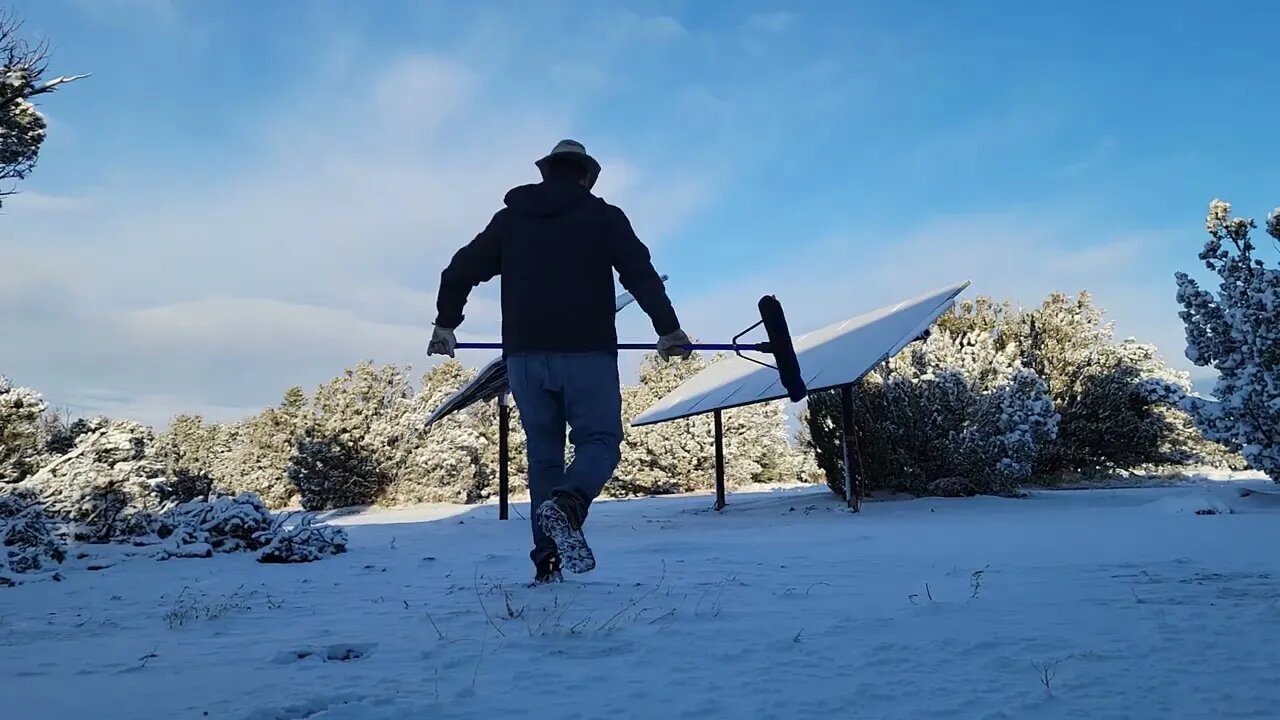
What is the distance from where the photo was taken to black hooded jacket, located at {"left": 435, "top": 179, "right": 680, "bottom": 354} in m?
3.01

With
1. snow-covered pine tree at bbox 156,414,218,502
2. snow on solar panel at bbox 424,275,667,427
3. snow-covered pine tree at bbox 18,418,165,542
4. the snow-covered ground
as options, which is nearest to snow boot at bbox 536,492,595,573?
the snow-covered ground

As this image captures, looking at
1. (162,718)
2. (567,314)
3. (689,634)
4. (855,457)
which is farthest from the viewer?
(855,457)

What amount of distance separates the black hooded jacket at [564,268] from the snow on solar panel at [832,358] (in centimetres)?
472

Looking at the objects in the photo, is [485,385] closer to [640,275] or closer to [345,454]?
[640,275]

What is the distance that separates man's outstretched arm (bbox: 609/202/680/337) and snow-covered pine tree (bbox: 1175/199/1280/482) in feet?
22.0

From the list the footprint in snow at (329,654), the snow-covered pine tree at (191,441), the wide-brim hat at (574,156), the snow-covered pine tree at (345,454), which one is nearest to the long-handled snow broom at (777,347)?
the wide-brim hat at (574,156)

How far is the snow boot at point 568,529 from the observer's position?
2545 mm

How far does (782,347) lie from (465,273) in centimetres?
151

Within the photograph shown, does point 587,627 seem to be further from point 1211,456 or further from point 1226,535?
point 1211,456

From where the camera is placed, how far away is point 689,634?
73.9 inches

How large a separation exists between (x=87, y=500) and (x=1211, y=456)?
60.6 ft

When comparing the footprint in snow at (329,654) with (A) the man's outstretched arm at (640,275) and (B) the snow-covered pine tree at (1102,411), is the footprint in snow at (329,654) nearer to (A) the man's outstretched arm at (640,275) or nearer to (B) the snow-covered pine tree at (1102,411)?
(A) the man's outstretched arm at (640,275)

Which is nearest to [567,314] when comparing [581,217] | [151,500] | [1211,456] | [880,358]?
[581,217]

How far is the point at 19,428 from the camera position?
313 inches
